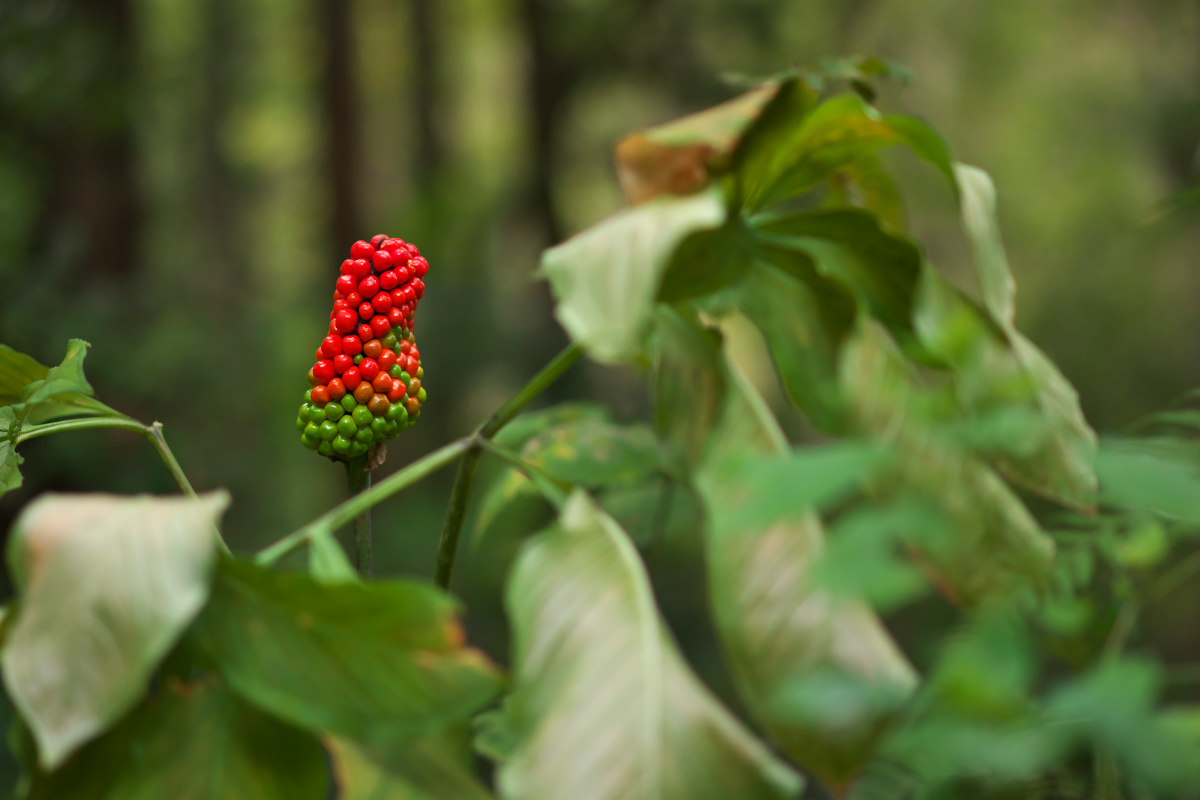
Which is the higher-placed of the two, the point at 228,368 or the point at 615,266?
the point at 615,266

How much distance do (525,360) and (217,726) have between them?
3792mm

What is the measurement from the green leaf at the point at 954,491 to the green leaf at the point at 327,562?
263 millimetres

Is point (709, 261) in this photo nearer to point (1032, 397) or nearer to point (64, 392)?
point (1032, 397)

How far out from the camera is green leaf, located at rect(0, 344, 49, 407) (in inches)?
23.1

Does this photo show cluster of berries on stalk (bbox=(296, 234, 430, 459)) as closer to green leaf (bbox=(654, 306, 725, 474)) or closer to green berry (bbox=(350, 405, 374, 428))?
green berry (bbox=(350, 405, 374, 428))

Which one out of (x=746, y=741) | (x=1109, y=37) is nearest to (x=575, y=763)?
(x=746, y=741)

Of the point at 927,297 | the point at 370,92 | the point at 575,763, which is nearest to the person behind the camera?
the point at 575,763

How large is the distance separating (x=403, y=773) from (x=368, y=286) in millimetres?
334

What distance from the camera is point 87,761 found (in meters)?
0.42

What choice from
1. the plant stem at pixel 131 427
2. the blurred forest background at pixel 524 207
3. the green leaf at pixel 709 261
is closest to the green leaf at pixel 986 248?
the green leaf at pixel 709 261

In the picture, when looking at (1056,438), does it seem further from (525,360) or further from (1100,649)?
(525,360)

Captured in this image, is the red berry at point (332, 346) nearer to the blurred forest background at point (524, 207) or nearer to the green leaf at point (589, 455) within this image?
the green leaf at point (589, 455)

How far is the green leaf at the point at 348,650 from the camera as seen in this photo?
394mm

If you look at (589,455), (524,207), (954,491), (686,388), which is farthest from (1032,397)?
(524,207)
